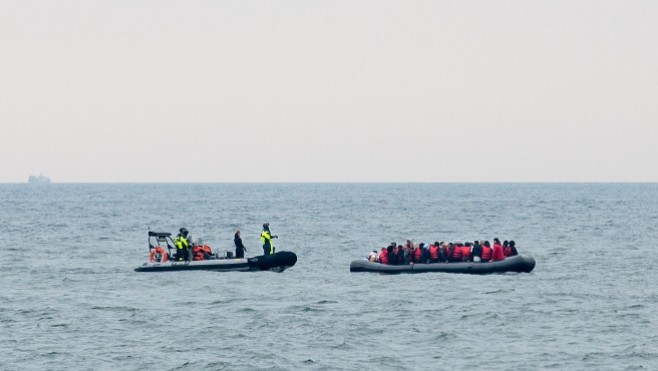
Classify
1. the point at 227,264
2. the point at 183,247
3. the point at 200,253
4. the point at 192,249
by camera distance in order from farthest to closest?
the point at 200,253
the point at 192,249
the point at 183,247
the point at 227,264

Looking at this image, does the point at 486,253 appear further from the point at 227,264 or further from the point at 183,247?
the point at 183,247

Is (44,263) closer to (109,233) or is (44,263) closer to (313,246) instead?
(313,246)

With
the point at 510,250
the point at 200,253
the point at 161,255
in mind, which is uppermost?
the point at 510,250

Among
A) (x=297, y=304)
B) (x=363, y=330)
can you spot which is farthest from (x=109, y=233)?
(x=363, y=330)

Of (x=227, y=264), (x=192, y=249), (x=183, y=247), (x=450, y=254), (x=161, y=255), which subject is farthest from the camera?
(x=161, y=255)

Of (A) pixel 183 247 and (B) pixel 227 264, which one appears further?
(A) pixel 183 247

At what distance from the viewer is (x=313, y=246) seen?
62.6 meters

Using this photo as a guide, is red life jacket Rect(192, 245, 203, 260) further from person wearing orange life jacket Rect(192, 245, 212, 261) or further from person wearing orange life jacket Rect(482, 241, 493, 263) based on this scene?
person wearing orange life jacket Rect(482, 241, 493, 263)

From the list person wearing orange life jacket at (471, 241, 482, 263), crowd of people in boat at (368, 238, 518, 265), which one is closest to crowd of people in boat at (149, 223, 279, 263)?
crowd of people in boat at (368, 238, 518, 265)

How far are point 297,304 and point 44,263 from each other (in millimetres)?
21706

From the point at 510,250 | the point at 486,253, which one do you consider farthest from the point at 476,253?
the point at 510,250

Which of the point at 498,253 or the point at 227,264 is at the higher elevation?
the point at 498,253

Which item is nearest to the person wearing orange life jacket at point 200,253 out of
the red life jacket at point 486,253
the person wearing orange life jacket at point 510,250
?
the red life jacket at point 486,253

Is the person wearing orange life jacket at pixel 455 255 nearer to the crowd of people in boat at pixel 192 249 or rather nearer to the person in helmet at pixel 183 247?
the crowd of people in boat at pixel 192 249
